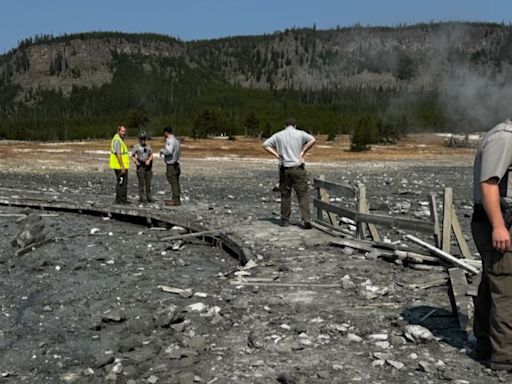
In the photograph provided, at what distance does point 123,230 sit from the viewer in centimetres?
1480

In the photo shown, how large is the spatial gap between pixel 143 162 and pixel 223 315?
1072cm

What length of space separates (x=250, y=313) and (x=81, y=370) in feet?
6.50

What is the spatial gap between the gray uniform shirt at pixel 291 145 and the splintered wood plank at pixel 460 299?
14.7 feet

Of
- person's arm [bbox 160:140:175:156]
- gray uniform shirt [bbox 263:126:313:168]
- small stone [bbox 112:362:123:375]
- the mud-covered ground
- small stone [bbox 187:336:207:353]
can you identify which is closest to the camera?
the mud-covered ground

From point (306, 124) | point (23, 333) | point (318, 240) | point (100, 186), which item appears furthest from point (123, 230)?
point (306, 124)

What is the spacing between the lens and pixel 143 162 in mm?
17281

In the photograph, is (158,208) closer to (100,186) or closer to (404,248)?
(404,248)

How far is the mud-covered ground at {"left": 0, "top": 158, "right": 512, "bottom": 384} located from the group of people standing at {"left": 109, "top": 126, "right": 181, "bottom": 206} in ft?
10.8

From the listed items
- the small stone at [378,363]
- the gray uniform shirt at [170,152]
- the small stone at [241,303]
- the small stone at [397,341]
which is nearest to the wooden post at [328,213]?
the gray uniform shirt at [170,152]

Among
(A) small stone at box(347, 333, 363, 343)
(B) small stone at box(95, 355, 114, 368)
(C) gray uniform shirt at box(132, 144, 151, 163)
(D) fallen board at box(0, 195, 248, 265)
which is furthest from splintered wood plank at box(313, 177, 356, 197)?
(B) small stone at box(95, 355, 114, 368)

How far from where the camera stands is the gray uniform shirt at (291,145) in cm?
1179

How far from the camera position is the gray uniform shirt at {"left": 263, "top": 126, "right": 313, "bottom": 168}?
11.8 metres

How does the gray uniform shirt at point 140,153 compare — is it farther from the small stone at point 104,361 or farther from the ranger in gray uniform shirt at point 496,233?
the ranger in gray uniform shirt at point 496,233

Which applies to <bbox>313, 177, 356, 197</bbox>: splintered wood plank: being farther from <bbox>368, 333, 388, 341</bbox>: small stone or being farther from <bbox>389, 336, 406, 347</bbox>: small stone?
<bbox>389, 336, 406, 347</bbox>: small stone
